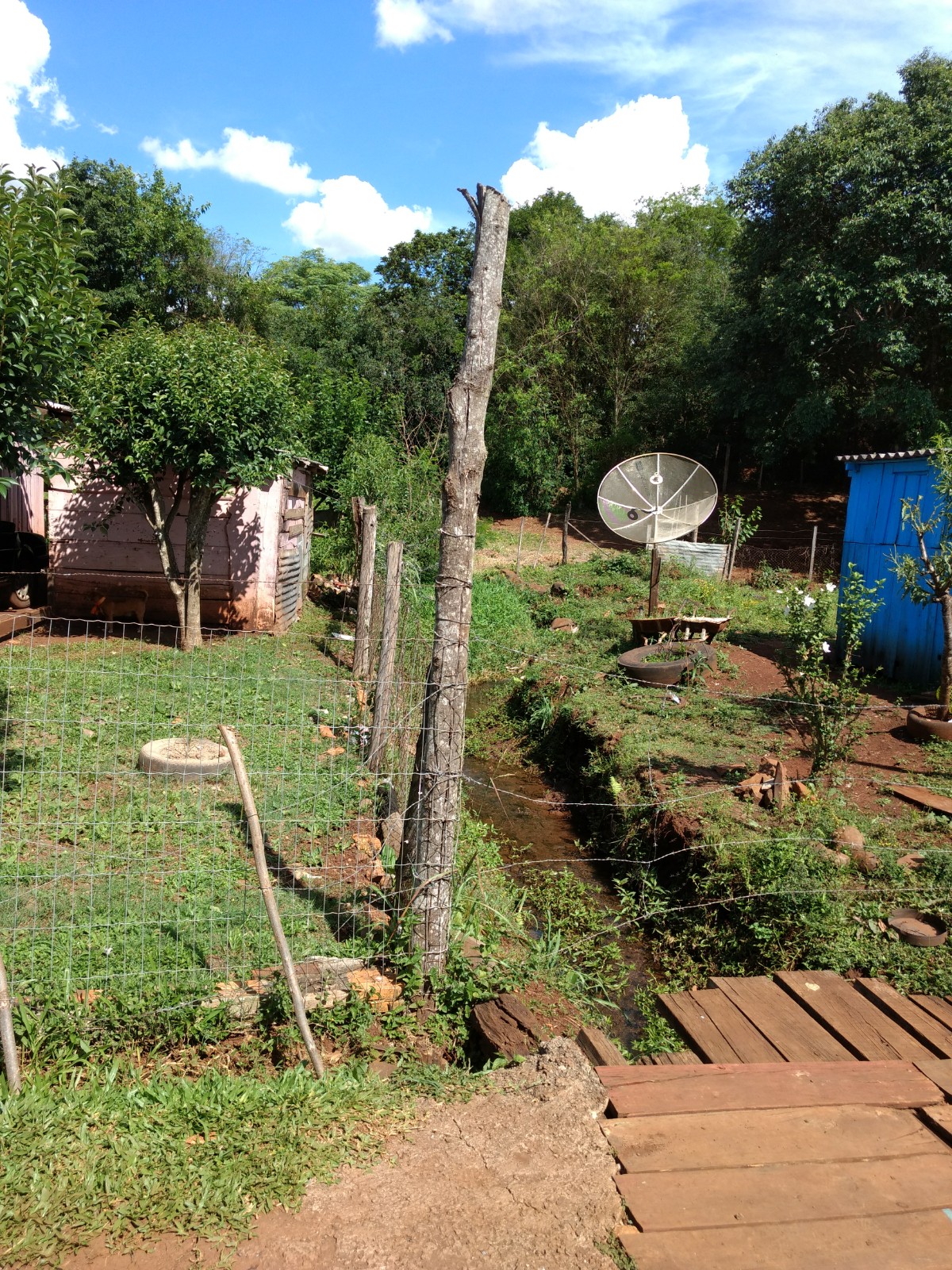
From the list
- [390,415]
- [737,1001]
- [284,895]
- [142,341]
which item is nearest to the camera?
[737,1001]

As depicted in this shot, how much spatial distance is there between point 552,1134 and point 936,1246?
1181mm

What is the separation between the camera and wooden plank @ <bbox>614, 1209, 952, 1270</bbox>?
2.51m

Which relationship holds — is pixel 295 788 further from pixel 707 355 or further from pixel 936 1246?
pixel 707 355

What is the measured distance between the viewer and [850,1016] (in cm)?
412

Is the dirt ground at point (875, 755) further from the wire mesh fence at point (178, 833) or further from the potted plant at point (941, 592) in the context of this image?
the wire mesh fence at point (178, 833)

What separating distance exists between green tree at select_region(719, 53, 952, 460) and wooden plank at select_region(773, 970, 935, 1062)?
1782cm

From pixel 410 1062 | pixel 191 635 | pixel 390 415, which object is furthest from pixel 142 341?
pixel 390 415

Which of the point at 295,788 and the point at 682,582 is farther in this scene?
the point at 682,582

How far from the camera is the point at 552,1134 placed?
10.0 feet

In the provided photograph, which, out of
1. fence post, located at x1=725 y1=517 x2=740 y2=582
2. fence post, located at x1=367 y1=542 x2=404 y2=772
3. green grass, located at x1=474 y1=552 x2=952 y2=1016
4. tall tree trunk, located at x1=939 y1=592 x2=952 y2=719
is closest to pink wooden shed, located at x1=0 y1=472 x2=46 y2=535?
green grass, located at x1=474 y1=552 x2=952 y2=1016

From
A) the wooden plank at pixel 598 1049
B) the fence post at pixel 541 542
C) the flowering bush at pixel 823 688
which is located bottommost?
the wooden plank at pixel 598 1049

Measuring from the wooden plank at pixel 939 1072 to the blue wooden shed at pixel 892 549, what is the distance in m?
7.27

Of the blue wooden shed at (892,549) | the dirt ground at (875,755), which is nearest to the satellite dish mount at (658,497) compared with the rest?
the blue wooden shed at (892,549)

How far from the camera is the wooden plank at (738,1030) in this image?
3.80 m
